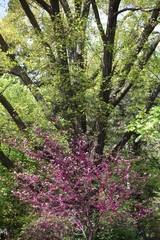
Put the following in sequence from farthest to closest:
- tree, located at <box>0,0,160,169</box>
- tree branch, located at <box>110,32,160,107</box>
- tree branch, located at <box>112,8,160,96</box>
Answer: tree branch, located at <box>110,32,160,107</box> < tree branch, located at <box>112,8,160,96</box> < tree, located at <box>0,0,160,169</box>

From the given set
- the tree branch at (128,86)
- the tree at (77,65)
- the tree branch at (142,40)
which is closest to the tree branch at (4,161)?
the tree at (77,65)

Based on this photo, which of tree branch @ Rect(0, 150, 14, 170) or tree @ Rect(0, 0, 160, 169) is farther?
tree branch @ Rect(0, 150, 14, 170)

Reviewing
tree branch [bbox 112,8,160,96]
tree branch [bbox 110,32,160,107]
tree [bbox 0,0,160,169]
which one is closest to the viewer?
tree [bbox 0,0,160,169]

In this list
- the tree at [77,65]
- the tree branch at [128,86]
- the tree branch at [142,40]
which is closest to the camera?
the tree at [77,65]

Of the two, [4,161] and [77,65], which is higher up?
[77,65]

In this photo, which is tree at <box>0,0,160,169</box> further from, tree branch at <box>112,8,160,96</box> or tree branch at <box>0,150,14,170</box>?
tree branch at <box>0,150,14,170</box>

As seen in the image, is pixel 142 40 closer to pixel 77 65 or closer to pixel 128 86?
pixel 128 86

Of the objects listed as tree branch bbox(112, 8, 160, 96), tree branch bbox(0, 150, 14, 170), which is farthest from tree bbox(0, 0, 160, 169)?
tree branch bbox(0, 150, 14, 170)

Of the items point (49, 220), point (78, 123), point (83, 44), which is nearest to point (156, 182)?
point (78, 123)

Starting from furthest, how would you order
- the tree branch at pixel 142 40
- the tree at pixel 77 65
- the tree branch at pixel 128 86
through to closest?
the tree branch at pixel 128 86 < the tree branch at pixel 142 40 < the tree at pixel 77 65

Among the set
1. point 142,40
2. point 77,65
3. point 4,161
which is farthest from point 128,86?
point 4,161

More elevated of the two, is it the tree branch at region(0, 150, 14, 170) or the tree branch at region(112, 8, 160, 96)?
the tree branch at region(112, 8, 160, 96)

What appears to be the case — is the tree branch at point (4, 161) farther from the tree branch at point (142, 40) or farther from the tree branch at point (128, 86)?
the tree branch at point (142, 40)

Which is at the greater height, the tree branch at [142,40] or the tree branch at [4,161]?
the tree branch at [142,40]
